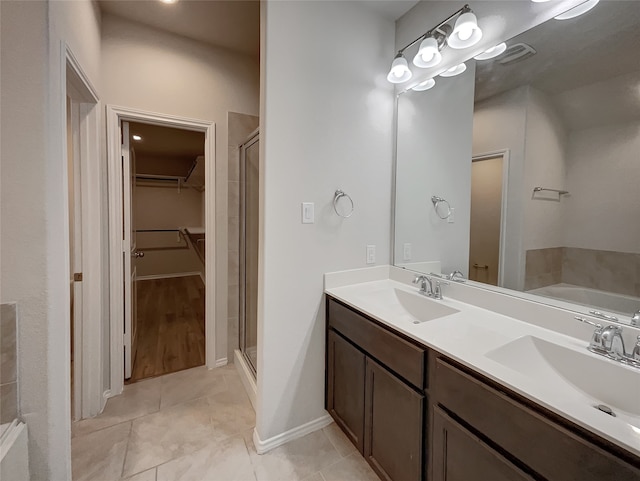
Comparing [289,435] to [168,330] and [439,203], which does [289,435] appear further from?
[168,330]

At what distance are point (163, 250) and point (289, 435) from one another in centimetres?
521

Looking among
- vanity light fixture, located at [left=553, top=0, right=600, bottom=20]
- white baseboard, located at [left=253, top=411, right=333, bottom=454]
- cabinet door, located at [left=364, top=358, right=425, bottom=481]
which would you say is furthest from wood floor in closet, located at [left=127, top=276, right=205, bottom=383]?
vanity light fixture, located at [left=553, top=0, right=600, bottom=20]

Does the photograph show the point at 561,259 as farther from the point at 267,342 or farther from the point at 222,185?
the point at 222,185

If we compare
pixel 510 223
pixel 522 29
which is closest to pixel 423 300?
pixel 510 223

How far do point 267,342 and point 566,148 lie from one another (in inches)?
69.0

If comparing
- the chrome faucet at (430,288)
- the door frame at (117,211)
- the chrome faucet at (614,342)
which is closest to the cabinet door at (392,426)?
the chrome faucet at (430,288)

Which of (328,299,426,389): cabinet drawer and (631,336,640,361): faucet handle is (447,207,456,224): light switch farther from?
(631,336,640,361): faucet handle

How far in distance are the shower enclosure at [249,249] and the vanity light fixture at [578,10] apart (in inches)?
69.2

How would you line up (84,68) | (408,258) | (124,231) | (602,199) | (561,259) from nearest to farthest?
(602,199)
(561,259)
(84,68)
(408,258)
(124,231)

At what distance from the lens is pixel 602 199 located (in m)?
1.11

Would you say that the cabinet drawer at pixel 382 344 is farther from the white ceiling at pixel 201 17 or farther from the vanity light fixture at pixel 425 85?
the white ceiling at pixel 201 17

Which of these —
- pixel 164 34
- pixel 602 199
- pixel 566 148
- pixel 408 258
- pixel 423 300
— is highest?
pixel 164 34

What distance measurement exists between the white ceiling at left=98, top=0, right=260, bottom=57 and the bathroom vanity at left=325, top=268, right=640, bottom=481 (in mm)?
2084

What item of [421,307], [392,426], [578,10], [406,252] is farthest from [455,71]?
[392,426]
